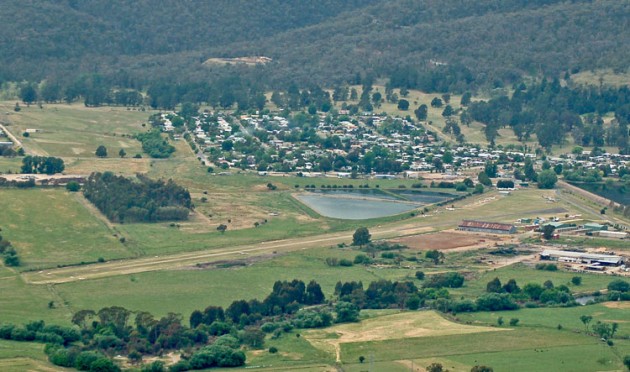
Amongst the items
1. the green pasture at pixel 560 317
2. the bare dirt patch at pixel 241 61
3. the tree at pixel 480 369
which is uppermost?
the bare dirt patch at pixel 241 61

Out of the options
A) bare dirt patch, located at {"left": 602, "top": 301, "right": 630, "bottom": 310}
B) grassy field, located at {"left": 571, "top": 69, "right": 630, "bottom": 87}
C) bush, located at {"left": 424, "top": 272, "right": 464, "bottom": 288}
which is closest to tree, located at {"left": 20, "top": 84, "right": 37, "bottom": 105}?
grassy field, located at {"left": 571, "top": 69, "right": 630, "bottom": 87}

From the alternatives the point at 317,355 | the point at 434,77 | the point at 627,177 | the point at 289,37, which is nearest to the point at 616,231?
the point at 627,177

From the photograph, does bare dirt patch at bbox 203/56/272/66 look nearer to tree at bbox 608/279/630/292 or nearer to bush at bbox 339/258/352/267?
bush at bbox 339/258/352/267

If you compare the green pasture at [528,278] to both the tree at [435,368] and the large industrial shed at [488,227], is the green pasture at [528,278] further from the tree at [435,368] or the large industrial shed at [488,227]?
the tree at [435,368]

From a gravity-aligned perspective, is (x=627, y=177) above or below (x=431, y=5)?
below

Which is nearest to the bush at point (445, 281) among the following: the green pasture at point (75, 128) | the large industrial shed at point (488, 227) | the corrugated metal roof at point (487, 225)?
the large industrial shed at point (488, 227)

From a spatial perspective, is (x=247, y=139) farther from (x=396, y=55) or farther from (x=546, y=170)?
(x=396, y=55)
